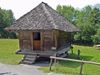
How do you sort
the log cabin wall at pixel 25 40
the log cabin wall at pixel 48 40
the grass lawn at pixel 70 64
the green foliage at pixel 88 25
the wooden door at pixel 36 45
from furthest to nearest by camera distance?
the green foliage at pixel 88 25 < the wooden door at pixel 36 45 < the log cabin wall at pixel 25 40 < the log cabin wall at pixel 48 40 < the grass lawn at pixel 70 64

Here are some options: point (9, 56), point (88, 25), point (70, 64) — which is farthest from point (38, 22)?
point (88, 25)

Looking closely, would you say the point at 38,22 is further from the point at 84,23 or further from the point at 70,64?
the point at 84,23

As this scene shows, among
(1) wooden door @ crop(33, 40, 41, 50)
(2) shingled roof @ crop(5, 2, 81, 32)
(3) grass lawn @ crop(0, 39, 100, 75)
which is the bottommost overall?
(3) grass lawn @ crop(0, 39, 100, 75)

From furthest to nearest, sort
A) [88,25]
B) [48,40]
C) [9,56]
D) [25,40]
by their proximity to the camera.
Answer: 1. [88,25]
2. [9,56]
3. [25,40]
4. [48,40]

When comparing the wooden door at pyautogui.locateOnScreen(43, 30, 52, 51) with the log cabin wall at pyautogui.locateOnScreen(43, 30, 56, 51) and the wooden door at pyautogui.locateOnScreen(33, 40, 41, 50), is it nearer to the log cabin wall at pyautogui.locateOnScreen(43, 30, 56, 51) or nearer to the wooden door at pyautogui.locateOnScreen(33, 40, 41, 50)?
the log cabin wall at pyautogui.locateOnScreen(43, 30, 56, 51)

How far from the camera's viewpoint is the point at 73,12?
2052 inches

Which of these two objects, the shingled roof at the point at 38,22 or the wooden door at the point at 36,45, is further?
the wooden door at the point at 36,45

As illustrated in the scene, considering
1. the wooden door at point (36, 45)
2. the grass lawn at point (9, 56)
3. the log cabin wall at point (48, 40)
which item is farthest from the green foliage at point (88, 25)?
the log cabin wall at point (48, 40)

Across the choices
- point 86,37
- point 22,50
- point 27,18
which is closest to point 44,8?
point 27,18

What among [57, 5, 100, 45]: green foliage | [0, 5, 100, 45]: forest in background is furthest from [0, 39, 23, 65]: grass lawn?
[57, 5, 100, 45]: green foliage

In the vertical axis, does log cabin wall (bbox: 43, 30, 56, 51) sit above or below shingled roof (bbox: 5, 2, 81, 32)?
below

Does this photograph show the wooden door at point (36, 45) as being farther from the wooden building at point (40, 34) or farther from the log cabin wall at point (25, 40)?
the log cabin wall at point (25, 40)

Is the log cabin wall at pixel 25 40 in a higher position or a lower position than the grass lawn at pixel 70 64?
higher

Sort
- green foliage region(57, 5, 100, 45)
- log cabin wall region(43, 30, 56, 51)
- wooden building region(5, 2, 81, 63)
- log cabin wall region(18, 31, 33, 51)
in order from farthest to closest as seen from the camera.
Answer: green foliage region(57, 5, 100, 45) → log cabin wall region(18, 31, 33, 51) → log cabin wall region(43, 30, 56, 51) → wooden building region(5, 2, 81, 63)
